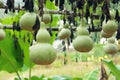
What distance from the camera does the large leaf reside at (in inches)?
80.0

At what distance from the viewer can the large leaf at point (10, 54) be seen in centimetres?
203

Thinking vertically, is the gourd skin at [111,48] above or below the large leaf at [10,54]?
above

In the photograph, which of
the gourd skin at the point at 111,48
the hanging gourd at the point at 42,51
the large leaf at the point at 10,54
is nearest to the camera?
the hanging gourd at the point at 42,51

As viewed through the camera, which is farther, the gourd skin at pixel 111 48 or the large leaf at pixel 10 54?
the large leaf at pixel 10 54

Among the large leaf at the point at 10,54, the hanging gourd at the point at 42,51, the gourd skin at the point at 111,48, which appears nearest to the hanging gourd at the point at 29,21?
the hanging gourd at the point at 42,51

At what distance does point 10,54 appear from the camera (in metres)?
2.08

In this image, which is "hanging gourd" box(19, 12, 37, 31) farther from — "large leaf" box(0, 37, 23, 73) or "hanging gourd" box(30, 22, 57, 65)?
"large leaf" box(0, 37, 23, 73)

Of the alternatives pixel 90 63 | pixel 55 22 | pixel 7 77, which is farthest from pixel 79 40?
pixel 90 63

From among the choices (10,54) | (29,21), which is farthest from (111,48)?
(29,21)

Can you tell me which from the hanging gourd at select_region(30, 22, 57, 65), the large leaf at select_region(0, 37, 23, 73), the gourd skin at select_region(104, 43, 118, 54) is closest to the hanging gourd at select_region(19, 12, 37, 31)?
the hanging gourd at select_region(30, 22, 57, 65)

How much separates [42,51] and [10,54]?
1159 mm

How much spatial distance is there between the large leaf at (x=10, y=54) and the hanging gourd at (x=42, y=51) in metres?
0.99

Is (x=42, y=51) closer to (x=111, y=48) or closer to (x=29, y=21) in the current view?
(x=29, y=21)

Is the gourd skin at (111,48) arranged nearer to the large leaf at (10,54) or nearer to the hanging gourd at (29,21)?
the large leaf at (10,54)
